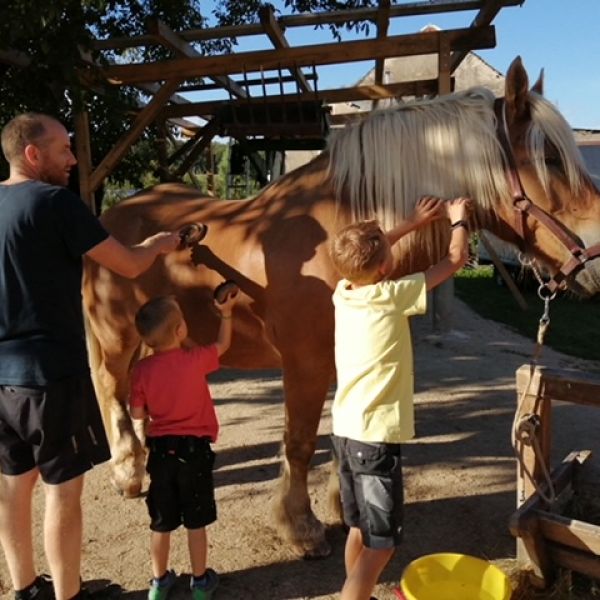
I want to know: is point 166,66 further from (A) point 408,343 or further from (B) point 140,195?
(A) point 408,343

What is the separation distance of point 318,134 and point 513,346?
356 centimetres

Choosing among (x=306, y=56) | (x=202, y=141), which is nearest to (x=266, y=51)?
(x=306, y=56)

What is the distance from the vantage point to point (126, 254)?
7.20ft

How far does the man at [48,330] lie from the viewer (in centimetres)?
200

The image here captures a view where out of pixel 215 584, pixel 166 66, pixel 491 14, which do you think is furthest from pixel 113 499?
pixel 491 14

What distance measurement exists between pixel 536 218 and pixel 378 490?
3.93ft

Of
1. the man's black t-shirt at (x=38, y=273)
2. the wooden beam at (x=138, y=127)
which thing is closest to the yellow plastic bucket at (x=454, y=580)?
the man's black t-shirt at (x=38, y=273)

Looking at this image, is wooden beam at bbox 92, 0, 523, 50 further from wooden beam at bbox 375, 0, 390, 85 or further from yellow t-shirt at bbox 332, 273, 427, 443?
yellow t-shirt at bbox 332, 273, 427, 443

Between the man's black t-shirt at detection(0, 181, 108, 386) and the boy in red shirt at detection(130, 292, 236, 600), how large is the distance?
36 cm

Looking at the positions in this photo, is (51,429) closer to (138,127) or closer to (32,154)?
(32,154)

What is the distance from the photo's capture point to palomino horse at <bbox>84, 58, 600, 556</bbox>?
7.69 feet

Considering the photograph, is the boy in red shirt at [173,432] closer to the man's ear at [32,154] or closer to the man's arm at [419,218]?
the man's ear at [32,154]

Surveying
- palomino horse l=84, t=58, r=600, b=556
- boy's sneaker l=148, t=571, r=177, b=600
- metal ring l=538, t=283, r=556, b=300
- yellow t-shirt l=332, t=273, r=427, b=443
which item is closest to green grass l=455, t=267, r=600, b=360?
metal ring l=538, t=283, r=556, b=300

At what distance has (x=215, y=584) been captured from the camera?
2.49 metres
